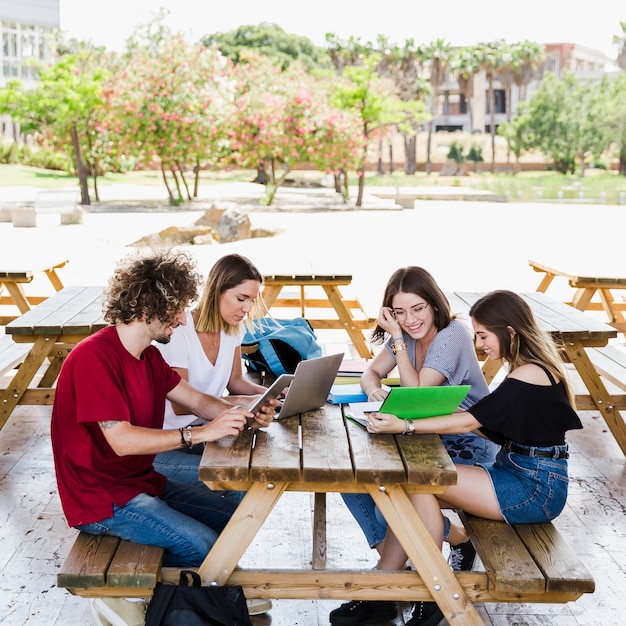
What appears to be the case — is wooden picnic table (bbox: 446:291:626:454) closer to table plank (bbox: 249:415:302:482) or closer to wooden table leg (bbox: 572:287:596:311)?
wooden table leg (bbox: 572:287:596:311)

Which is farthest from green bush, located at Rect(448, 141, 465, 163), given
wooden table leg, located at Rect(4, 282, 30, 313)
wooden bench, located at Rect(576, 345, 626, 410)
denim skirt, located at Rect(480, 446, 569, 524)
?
denim skirt, located at Rect(480, 446, 569, 524)

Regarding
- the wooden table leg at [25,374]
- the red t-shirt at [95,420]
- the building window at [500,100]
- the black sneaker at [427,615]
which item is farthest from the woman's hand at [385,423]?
the building window at [500,100]

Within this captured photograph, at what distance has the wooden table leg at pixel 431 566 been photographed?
2.38m

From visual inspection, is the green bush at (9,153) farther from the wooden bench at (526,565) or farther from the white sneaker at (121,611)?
the wooden bench at (526,565)

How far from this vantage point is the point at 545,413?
8.59 ft

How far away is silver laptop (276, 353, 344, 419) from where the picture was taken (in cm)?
260

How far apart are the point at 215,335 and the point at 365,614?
1129 mm

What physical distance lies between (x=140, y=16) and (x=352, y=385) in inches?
820

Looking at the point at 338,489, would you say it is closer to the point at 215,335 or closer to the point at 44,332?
the point at 215,335

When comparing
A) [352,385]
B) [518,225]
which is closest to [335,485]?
[352,385]

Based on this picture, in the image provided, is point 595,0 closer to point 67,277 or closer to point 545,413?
point 67,277

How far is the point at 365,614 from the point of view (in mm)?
2729

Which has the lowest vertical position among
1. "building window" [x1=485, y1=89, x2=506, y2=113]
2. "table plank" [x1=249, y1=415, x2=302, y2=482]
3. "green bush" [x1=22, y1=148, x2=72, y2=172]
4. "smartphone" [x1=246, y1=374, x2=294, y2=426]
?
"table plank" [x1=249, y1=415, x2=302, y2=482]

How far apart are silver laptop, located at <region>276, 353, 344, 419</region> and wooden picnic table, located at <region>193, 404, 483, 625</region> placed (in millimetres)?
162
